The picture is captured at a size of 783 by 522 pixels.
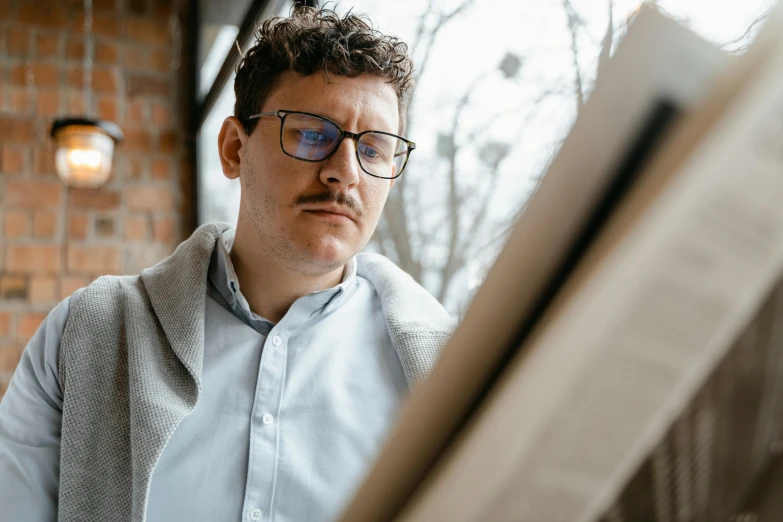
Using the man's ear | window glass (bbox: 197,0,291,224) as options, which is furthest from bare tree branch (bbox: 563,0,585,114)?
window glass (bbox: 197,0,291,224)

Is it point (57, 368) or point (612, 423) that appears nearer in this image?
→ point (612, 423)

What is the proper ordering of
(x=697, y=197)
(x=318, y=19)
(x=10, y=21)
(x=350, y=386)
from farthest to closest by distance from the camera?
(x=10, y=21) < (x=318, y=19) < (x=350, y=386) < (x=697, y=197)

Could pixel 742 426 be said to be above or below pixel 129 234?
above

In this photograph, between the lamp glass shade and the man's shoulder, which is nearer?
the man's shoulder

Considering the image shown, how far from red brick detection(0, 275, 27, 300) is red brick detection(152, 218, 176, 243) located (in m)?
0.68

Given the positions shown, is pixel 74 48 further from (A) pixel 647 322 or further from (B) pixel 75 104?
(A) pixel 647 322

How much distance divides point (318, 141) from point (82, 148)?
7.09ft

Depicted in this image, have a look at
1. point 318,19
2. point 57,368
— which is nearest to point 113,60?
point 318,19

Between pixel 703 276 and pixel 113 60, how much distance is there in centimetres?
392

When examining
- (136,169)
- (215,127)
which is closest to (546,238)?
(215,127)

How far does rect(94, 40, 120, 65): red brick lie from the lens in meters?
3.54

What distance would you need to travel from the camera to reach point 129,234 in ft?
11.5

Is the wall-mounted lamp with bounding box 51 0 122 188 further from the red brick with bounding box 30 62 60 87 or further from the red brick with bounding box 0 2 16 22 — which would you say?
the red brick with bounding box 0 2 16 22

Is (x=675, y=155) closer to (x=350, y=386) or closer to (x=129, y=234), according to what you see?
(x=350, y=386)
